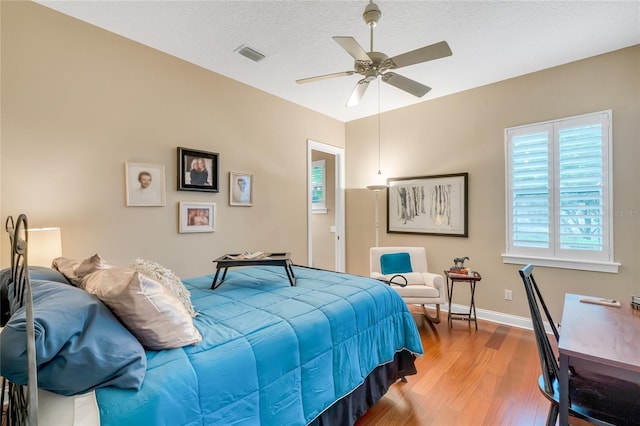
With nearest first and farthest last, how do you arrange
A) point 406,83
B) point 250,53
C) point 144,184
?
1. point 406,83
2. point 144,184
3. point 250,53

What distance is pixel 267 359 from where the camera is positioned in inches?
51.9

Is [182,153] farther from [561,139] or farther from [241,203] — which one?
[561,139]

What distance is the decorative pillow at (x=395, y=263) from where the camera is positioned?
377cm

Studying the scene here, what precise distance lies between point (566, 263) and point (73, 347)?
401 cm

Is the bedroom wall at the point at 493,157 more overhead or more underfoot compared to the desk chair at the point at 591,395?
more overhead

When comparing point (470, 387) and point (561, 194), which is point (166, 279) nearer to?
point (470, 387)

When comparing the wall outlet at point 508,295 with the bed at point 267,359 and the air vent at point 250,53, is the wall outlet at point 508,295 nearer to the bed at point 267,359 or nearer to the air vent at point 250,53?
the bed at point 267,359

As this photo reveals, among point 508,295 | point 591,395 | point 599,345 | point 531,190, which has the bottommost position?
point 508,295

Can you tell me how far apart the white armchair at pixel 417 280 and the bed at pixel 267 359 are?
1241mm

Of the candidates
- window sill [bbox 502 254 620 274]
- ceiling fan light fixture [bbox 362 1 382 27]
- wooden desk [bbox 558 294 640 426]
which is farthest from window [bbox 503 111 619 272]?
ceiling fan light fixture [bbox 362 1 382 27]

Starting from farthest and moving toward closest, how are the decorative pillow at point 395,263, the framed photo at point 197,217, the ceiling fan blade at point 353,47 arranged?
the decorative pillow at point 395,263 → the framed photo at point 197,217 → the ceiling fan blade at point 353,47

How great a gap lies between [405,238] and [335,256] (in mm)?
1314

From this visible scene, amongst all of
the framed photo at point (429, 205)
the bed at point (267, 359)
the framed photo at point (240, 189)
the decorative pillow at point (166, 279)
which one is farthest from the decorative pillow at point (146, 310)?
the framed photo at point (429, 205)

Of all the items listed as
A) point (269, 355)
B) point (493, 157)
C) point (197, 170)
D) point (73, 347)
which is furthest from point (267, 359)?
point (493, 157)
